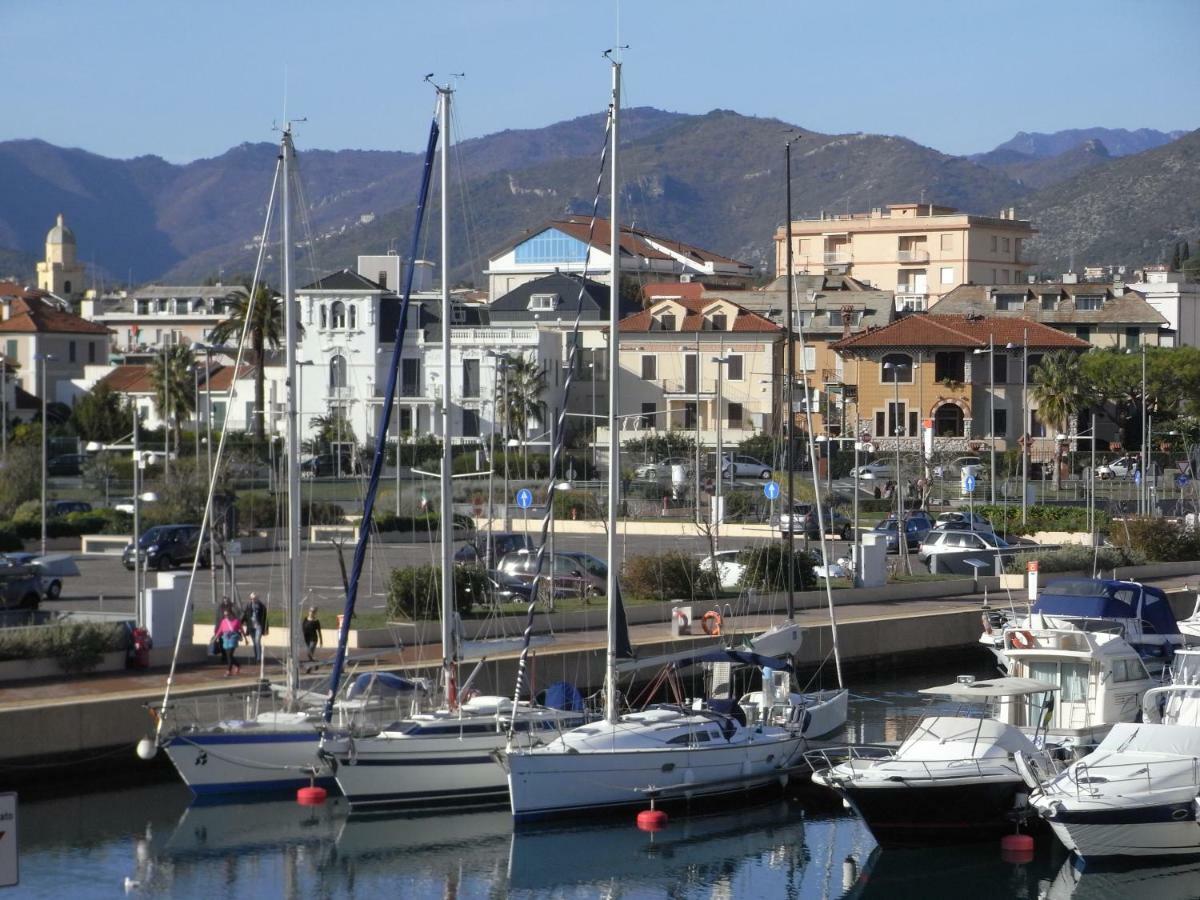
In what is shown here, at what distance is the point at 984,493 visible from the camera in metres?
76.3

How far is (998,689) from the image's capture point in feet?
101

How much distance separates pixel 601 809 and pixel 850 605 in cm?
1975

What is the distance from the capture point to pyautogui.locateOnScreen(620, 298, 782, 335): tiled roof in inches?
3893

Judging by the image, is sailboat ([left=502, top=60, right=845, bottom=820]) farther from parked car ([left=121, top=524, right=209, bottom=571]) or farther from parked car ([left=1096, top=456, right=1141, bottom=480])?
parked car ([left=1096, top=456, right=1141, bottom=480])

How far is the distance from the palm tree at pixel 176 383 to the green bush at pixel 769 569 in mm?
50395

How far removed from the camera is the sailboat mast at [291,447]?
31.9 m

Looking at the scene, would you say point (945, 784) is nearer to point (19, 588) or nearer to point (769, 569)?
point (769, 569)

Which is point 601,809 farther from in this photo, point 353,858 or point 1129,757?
point 1129,757

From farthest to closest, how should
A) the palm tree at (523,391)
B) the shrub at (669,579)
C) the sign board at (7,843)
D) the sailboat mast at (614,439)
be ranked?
the palm tree at (523,391) → the shrub at (669,579) → the sailboat mast at (614,439) → the sign board at (7,843)

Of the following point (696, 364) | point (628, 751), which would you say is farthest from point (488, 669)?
point (696, 364)

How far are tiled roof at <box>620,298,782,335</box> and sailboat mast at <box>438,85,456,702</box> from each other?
64309mm

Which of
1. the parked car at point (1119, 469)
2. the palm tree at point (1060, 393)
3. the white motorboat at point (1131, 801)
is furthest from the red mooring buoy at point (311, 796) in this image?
the palm tree at point (1060, 393)

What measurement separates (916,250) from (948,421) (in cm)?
4879

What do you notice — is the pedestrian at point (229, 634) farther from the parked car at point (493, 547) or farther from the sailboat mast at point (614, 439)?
the parked car at point (493, 547)
